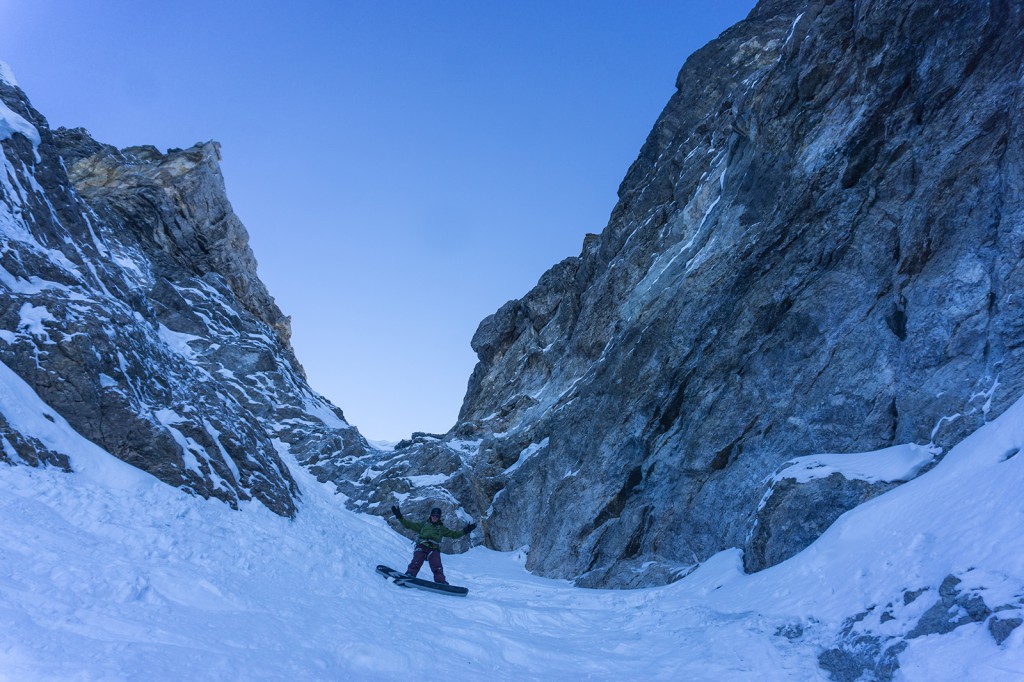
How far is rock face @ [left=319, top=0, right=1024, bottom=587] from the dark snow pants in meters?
4.87

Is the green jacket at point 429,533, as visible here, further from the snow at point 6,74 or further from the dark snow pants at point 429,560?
the snow at point 6,74

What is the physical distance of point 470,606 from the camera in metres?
11.4

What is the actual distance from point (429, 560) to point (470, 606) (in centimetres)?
365

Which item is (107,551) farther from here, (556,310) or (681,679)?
(556,310)

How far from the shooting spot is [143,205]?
173 feet

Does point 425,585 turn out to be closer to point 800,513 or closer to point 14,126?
point 800,513

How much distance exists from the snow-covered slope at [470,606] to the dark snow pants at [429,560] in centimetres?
192

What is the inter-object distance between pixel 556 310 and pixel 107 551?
34703 millimetres

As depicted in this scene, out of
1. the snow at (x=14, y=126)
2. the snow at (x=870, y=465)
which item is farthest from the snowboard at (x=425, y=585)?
the snow at (x=14, y=126)

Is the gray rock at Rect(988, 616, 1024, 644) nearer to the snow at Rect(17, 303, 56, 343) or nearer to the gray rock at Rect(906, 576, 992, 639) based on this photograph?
the gray rock at Rect(906, 576, 992, 639)

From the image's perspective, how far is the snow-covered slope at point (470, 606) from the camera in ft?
19.2

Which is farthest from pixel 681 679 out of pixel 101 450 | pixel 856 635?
pixel 101 450

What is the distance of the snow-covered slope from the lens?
587 centimetres

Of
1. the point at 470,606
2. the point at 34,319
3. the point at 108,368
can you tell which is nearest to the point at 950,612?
the point at 470,606
